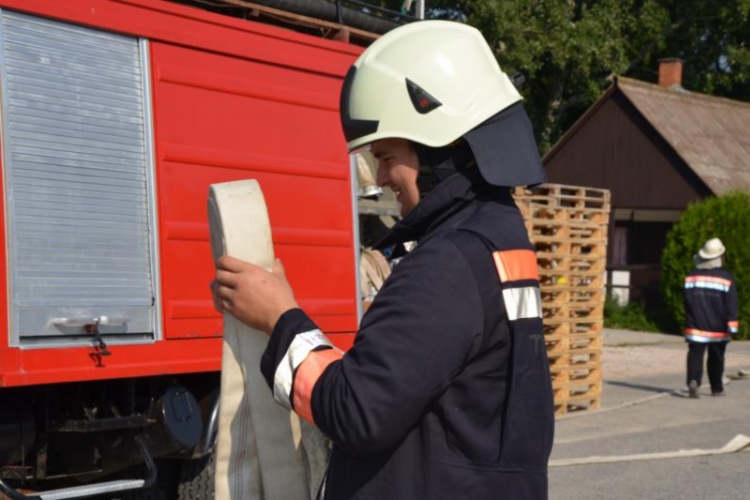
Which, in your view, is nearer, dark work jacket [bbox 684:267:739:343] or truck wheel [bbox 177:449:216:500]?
truck wheel [bbox 177:449:216:500]

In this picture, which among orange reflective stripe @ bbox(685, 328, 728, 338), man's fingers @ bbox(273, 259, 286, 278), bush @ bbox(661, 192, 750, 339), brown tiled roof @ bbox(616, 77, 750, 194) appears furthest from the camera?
brown tiled roof @ bbox(616, 77, 750, 194)

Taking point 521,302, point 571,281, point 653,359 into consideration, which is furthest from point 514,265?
point 653,359

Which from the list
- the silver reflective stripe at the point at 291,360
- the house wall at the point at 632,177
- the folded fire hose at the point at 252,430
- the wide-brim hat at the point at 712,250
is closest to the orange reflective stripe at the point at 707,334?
the wide-brim hat at the point at 712,250

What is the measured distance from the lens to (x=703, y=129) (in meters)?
29.7

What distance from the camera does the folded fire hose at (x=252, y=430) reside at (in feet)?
8.49

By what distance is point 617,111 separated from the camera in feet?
97.5

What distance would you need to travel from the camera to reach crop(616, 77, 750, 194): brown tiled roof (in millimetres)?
27594

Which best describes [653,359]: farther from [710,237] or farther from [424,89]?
[424,89]

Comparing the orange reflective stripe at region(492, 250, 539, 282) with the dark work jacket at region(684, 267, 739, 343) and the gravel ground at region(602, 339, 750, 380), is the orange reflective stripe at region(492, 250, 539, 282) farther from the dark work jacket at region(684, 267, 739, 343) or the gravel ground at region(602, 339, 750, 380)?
the gravel ground at region(602, 339, 750, 380)

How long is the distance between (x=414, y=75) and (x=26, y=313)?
3121 mm

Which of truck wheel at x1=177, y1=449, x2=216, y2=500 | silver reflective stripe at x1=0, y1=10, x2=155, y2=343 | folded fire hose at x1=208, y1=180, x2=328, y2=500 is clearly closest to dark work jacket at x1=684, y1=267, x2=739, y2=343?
truck wheel at x1=177, y1=449, x2=216, y2=500

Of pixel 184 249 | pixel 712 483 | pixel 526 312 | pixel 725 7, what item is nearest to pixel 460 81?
pixel 526 312

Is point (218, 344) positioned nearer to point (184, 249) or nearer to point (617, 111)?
point (184, 249)

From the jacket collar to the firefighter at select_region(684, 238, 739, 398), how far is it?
462 inches
